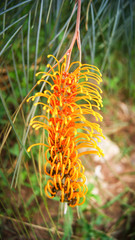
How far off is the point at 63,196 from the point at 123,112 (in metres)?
1.38

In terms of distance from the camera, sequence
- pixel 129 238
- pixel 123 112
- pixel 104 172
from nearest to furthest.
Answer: pixel 129 238, pixel 104 172, pixel 123 112

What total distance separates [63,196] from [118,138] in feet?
3.81

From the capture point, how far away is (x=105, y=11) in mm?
654

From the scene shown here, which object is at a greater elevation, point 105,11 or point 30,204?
point 105,11

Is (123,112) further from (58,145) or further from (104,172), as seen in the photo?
(58,145)

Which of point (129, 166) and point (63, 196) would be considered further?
point (129, 166)

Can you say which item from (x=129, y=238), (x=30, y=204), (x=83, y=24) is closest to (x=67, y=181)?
(x=83, y=24)

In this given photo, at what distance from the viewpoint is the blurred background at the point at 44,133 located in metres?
0.49

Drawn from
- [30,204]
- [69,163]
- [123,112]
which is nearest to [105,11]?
[69,163]

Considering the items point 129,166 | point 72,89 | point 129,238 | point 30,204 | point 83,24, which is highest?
point 83,24

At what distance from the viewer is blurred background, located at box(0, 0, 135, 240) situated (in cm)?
49

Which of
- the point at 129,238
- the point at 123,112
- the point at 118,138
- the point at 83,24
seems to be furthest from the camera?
the point at 123,112

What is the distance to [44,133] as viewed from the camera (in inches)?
19.8

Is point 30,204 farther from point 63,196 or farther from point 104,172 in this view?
point 63,196
